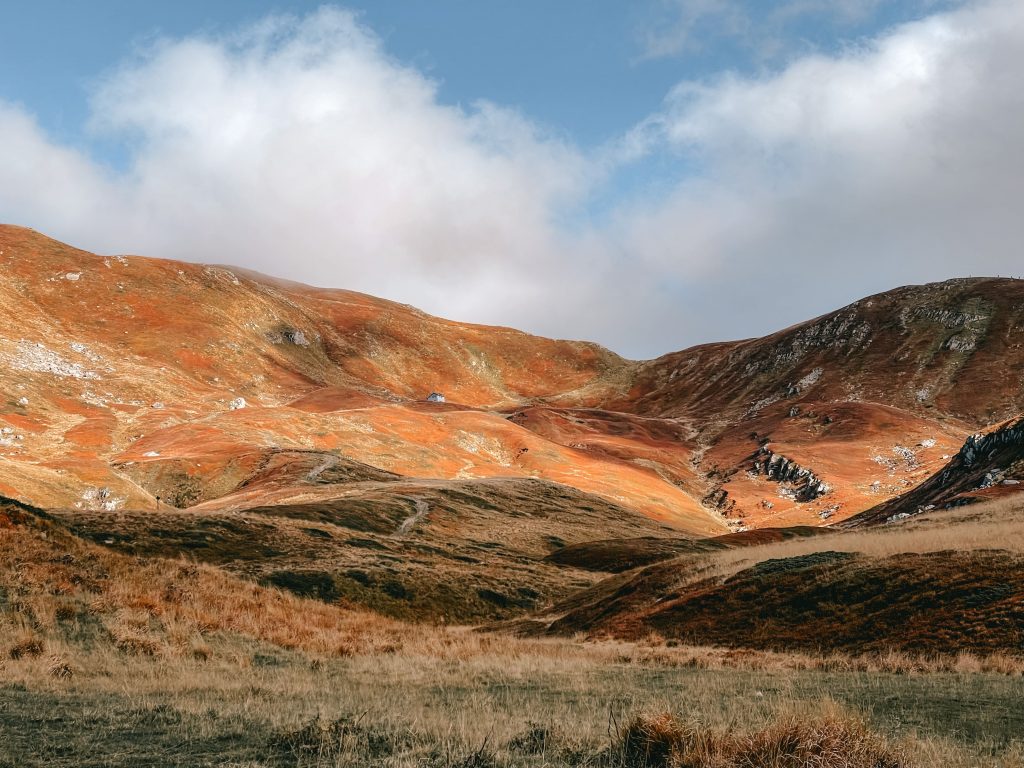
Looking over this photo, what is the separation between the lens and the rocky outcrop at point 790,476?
391 feet

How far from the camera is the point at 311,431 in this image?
118 meters

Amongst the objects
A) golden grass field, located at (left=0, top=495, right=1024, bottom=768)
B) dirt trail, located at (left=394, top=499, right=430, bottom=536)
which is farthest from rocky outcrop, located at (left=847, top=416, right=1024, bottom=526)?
dirt trail, located at (left=394, top=499, right=430, bottom=536)

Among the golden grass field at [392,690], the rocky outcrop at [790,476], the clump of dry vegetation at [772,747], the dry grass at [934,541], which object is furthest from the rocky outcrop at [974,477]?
the clump of dry vegetation at [772,747]

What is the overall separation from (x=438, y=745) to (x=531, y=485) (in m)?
97.1

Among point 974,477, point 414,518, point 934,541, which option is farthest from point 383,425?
point 934,541

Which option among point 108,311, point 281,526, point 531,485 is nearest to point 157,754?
point 281,526

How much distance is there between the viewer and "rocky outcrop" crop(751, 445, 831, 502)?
391 feet

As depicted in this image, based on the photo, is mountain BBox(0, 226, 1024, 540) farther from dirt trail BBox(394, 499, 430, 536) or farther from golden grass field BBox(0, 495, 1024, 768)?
golden grass field BBox(0, 495, 1024, 768)

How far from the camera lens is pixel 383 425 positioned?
130 m

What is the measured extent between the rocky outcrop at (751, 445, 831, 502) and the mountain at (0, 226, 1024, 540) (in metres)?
0.34

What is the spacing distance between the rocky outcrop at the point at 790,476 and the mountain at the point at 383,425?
34 centimetres

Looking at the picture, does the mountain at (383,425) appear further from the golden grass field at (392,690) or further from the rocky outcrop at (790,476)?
the golden grass field at (392,690)

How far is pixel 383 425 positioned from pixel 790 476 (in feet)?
243

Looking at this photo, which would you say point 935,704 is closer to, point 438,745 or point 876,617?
point 438,745
